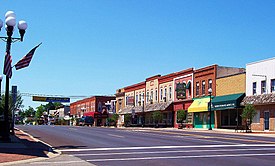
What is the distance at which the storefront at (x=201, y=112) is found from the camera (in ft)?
175

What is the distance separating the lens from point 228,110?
49.9 m

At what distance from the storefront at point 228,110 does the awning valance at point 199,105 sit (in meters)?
1.56

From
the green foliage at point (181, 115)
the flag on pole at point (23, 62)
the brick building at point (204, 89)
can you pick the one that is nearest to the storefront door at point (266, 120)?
the brick building at point (204, 89)

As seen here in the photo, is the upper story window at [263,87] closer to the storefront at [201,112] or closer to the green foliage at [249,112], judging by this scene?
the green foliage at [249,112]

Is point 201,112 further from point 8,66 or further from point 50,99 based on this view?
point 50,99

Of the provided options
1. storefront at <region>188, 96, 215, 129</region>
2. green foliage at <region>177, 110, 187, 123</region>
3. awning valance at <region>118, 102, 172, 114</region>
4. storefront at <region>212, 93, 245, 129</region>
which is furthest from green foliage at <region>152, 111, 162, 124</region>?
storefront at <region>212, 93, 245, 129</region>

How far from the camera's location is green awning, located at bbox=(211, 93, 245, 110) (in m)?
46.5

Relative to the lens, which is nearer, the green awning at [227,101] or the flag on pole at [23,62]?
the flag on pole at [23,62]

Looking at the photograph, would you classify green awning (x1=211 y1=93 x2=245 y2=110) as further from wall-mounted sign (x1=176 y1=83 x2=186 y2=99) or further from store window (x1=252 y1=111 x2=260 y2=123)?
wall-mounted sign (x1=176 y1=83 x2=186 y2=99)

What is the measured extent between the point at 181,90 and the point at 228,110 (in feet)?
38.2

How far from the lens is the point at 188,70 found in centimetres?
5966

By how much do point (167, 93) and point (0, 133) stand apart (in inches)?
1872

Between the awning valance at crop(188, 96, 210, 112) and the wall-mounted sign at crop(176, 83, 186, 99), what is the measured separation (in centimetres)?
300

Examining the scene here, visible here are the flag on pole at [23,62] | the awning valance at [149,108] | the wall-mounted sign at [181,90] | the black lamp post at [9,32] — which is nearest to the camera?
the black lamp post at [9,32]
